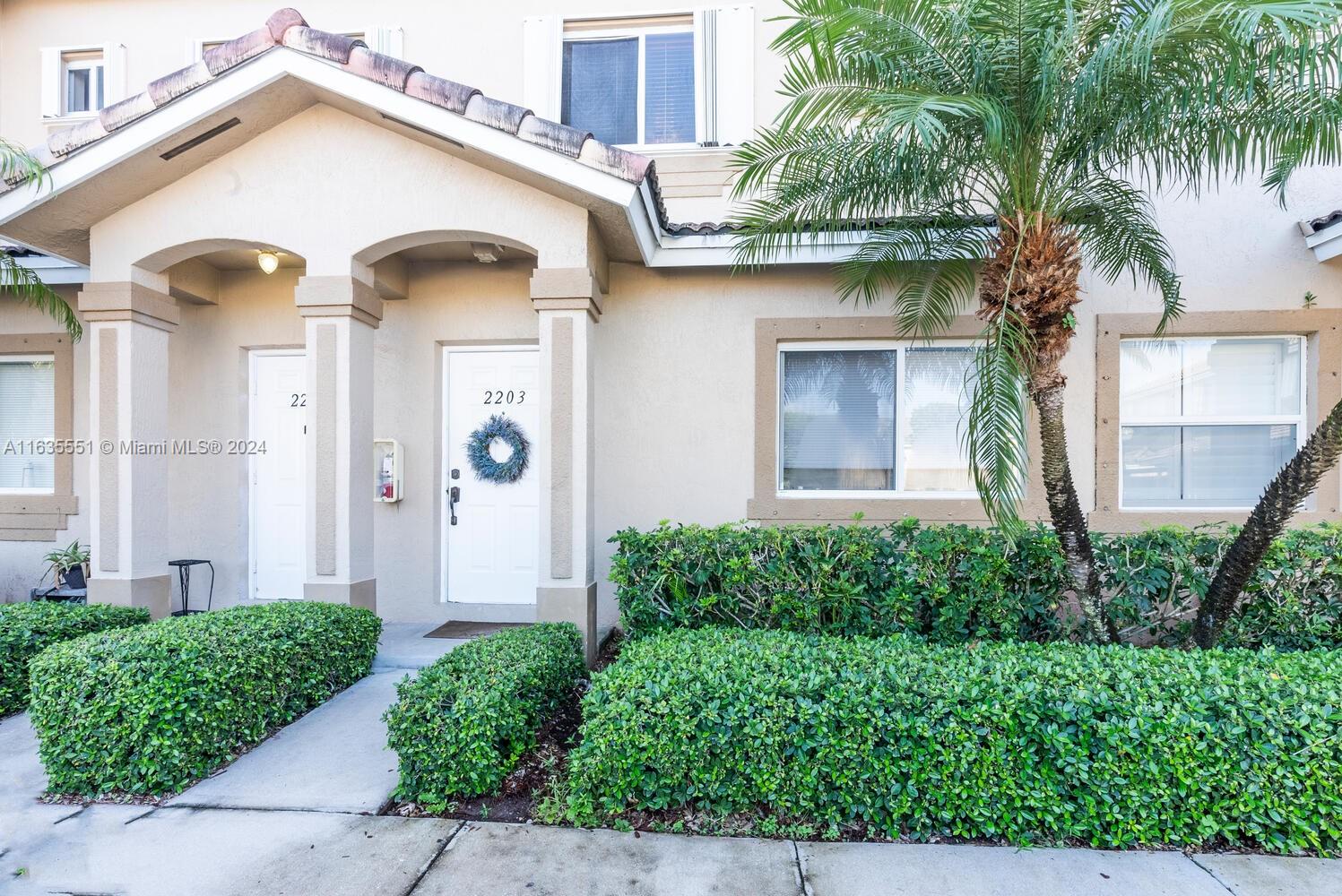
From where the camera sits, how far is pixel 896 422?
5.96 meters

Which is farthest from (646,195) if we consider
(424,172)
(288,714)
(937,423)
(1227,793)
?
(1227,793)

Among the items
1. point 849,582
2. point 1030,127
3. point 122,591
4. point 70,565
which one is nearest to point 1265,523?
point 849,582

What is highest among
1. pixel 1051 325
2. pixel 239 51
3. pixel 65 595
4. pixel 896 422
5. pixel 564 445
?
pixel 239 51

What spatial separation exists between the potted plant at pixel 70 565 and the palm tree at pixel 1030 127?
7.11m

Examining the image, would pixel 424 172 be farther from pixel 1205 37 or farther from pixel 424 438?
pixel 1205 37

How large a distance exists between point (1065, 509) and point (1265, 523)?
3.63 ft

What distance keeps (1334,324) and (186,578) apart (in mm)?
10599

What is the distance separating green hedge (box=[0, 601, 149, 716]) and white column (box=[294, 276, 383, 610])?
1410 mm

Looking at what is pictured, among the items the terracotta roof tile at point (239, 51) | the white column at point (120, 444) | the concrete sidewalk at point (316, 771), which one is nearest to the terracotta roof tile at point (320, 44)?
the terracotta roof tile at point (239, 51)

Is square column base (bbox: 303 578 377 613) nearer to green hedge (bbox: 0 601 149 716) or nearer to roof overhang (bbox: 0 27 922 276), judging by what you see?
green hedge (bbox: 0 601 149 716)

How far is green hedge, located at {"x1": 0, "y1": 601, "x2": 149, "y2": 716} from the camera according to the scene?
14.3 feet

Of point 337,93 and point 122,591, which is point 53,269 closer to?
point 122,591

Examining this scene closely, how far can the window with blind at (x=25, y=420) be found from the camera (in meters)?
6.80

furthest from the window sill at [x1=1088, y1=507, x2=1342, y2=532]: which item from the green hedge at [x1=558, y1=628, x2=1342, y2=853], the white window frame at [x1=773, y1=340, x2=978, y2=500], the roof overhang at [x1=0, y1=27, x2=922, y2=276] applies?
the roof overhang at [x1=0, y1=27, x2=922, y2=276]
